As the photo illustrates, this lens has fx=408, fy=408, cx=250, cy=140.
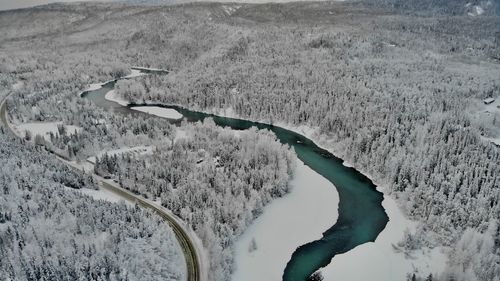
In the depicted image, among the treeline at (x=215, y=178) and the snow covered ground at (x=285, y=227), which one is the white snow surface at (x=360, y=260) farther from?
the treeline at (x=215, y=178)

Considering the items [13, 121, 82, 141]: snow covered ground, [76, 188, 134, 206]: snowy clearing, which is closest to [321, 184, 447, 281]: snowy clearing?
[76, 188, 134, 206]: snowy clearing

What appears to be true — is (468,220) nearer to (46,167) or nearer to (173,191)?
(173,191)

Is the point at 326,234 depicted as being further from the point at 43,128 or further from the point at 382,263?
the point at 43,128

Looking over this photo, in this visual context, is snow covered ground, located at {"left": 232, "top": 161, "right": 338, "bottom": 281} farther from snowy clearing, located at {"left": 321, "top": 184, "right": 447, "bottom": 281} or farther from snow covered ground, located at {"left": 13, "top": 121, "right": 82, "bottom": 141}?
snow covered ground, located at {"left": 13, "top": 121, "right": 82, "bottom": 141}

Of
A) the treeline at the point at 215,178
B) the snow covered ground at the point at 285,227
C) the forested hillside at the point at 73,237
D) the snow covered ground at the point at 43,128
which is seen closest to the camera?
the forested hillside at the point at 73,237

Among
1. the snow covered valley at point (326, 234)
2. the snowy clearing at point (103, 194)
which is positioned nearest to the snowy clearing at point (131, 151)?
the snowy clearing at point (103, 194)
